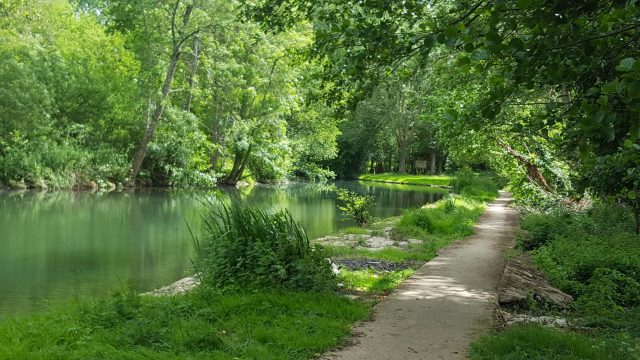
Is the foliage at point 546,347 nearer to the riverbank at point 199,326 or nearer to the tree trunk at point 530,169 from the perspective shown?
the riverbank at point 199,326

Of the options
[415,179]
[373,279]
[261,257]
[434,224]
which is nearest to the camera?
[261,257]

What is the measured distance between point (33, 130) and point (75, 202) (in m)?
7.54

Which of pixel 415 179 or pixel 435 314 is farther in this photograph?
pixel 415 179

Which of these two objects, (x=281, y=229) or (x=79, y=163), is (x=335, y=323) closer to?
(x=281, y=229)

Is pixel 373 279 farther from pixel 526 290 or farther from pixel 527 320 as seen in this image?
pixel 527 320

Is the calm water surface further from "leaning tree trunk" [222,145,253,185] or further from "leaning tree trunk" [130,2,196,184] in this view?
"leaning tree trunk" [222,145,253,185]

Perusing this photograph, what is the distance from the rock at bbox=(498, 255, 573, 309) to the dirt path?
0.22 metres

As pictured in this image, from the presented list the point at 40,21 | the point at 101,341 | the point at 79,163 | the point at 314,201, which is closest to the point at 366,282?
the point at 101,341

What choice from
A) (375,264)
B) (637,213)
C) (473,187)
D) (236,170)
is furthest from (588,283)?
(236,170)

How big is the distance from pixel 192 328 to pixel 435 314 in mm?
2804

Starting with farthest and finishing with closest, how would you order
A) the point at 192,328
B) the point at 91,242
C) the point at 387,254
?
the point at 91,242, the point at 387,254, the point at 192,328

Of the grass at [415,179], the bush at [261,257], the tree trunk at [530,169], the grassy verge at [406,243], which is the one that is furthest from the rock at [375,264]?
the grass at [415,179]

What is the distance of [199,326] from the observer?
5852mm

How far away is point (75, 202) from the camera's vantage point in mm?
24844
